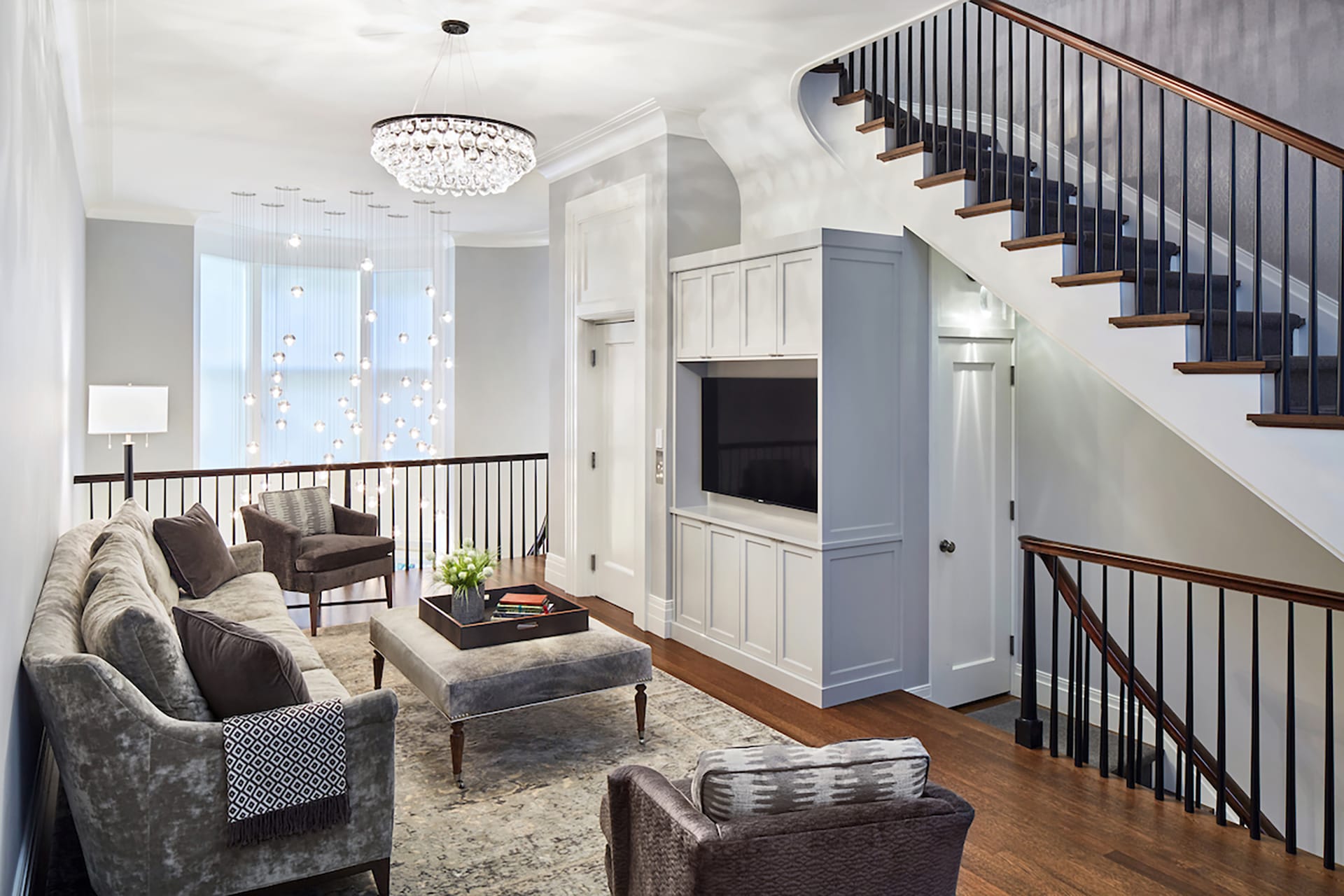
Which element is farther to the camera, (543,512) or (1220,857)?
(543,512)

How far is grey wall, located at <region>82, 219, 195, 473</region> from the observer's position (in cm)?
787

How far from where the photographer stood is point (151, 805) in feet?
7.83

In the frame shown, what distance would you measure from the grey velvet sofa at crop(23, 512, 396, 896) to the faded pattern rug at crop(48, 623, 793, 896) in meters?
0.27

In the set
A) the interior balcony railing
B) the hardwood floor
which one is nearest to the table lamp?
the interior balcony railing

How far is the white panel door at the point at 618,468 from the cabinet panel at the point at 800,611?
141cm

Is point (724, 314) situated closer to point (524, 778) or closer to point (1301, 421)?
point (524, 778)

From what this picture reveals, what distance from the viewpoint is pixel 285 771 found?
2529 millimetres

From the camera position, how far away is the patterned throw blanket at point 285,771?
247cm

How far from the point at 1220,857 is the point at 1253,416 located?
147 centimetres

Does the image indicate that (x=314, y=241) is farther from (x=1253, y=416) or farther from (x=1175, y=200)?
(x=1253, y=416)

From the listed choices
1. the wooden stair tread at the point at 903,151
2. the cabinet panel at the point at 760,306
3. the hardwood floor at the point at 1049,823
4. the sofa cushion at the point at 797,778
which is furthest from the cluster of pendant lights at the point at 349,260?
the sofa cushion at the point at 797,778

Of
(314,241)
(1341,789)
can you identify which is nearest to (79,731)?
(1341,789)

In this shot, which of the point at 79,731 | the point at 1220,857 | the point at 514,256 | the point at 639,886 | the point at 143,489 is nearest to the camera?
the point at 639,886

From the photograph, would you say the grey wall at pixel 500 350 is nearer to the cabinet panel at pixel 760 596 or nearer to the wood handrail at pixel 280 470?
the wood handrail at pixel 280 470
